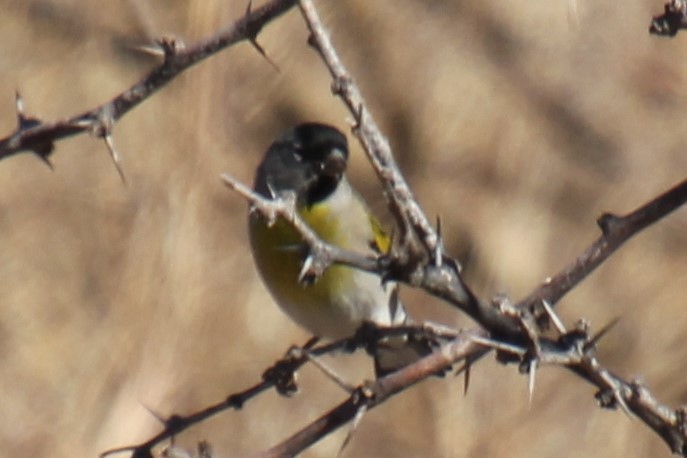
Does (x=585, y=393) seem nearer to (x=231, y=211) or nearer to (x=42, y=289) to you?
(x=231, y=211)

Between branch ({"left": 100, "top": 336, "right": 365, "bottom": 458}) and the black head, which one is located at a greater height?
the black head

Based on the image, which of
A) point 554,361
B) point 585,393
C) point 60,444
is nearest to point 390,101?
point 585,393

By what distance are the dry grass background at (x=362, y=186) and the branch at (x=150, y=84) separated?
4.01m

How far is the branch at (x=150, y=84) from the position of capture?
259cm

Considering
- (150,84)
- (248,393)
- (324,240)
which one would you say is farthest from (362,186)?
(150,84)

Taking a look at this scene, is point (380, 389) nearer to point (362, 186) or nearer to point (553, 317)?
point (553, 317)

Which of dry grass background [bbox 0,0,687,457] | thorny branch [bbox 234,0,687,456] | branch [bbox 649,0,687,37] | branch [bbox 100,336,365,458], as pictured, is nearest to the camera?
thorny branch [bbox 234,0,687,456]

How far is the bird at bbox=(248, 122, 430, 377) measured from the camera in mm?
4387

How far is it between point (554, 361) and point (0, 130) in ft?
16.8

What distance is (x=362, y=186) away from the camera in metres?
6.65

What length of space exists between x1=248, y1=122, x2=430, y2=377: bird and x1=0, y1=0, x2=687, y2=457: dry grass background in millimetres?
2102

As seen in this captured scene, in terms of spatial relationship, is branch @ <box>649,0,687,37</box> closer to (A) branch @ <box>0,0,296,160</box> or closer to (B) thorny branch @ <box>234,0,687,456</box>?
(B) thorny branch @ <box>234,0,687,456</box>

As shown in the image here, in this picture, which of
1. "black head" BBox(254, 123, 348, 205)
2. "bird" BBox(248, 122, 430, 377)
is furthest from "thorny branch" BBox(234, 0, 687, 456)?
"black head" BBox(254, 123, 348, 205)

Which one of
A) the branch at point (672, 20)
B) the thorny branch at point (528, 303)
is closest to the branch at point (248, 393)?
the thorny branch at point (528, 303)
